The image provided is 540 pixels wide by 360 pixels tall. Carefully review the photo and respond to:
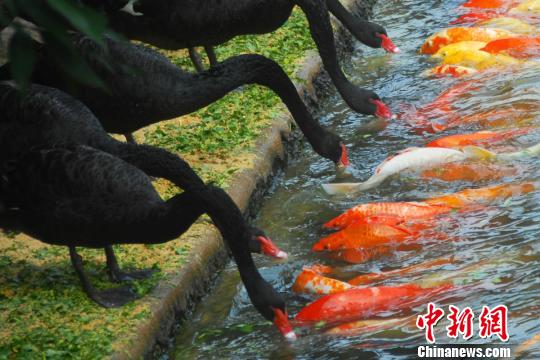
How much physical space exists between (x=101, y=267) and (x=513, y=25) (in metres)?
4.67

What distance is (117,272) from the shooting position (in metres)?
5.00

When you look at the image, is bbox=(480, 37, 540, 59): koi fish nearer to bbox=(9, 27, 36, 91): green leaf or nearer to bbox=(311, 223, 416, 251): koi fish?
bbox=(311, 223, 416, 251): koi fish

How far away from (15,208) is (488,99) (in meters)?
3.68

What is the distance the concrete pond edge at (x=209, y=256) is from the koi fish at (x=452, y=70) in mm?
941

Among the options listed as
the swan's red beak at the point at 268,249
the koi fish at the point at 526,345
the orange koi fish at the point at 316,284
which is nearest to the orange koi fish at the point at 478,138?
the orange koi fish at the point at 316,284

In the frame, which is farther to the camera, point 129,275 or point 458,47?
point 458,47

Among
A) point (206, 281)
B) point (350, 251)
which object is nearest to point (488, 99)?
point (350, 251)

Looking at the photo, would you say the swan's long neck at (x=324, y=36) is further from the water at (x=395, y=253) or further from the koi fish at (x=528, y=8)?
the koi fish at (x=528, y=8)

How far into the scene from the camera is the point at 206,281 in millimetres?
5230

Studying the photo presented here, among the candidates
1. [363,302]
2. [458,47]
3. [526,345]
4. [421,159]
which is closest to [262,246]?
[363,302]

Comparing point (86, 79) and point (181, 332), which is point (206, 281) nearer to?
point (181, 332)

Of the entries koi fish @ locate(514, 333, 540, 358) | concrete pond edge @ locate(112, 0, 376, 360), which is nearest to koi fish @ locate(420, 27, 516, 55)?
concrete pond edge @ locate(112, 0, 376, 360)

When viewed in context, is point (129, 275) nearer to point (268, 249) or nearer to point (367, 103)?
point (268, 249)

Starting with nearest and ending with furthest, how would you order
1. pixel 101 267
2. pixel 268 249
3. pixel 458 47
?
1. pixel 268 249
2. pixel 101 267
3. pixel 458 47
